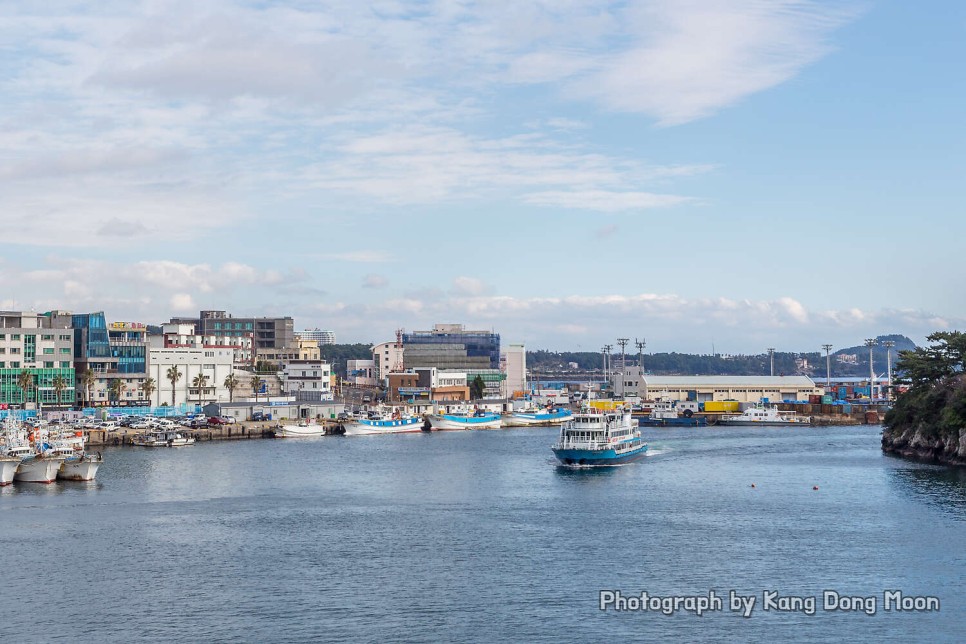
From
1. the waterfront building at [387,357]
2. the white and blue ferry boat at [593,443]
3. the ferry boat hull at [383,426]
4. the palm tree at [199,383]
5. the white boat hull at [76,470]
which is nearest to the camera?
the white boat hull at [76,470]

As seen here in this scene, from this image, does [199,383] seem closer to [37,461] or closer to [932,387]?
[37,461]

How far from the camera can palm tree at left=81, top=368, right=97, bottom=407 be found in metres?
103

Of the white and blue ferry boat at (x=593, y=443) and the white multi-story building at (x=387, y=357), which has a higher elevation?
the white multi-story building at (x=387, y=357)

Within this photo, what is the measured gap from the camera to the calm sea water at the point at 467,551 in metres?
29.4

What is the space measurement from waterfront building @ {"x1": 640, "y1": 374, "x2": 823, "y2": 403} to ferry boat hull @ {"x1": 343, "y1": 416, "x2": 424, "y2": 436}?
56253 millimetres

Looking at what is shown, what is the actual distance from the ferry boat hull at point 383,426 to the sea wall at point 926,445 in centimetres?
4986

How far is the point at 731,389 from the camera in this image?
527 feet

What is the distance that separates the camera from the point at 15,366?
101 meters

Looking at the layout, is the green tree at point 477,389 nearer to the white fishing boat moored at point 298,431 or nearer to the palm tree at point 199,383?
the palm tree at point 199,383

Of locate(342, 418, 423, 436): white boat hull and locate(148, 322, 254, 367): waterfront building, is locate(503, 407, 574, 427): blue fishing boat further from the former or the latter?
locate(148, 322, 254, 367): waterfront building

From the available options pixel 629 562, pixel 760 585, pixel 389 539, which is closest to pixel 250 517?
pixel 389 539

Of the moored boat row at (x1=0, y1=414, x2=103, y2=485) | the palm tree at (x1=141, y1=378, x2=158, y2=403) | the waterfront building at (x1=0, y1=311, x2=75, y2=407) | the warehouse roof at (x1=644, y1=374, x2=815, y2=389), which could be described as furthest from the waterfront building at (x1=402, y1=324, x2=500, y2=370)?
the moored boat row at (x1=0, y1=414, x2=103, y2=485)

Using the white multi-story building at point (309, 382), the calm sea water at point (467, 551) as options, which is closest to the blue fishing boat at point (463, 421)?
the white multi-story building at point (309, 382)

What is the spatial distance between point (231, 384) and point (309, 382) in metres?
17.1
